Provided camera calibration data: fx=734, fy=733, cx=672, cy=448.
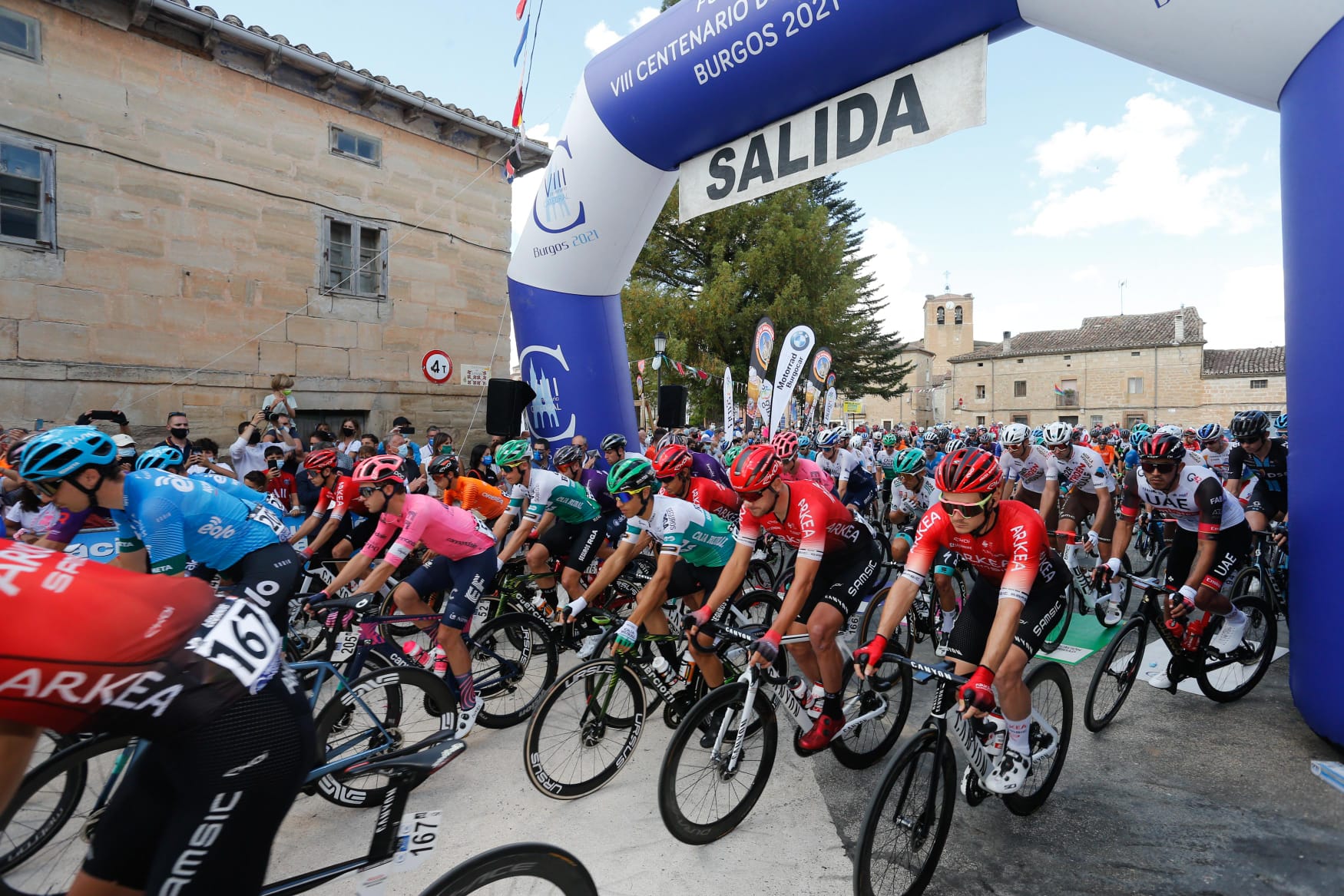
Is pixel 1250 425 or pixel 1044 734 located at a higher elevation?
pixel 1250 425

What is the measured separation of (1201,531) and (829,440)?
595cm

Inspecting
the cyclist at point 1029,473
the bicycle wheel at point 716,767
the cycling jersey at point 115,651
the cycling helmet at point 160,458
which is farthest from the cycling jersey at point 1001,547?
the cycling helmet at point 160,458

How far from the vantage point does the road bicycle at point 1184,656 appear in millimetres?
4613

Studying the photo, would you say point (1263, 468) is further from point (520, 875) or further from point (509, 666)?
point (520, 875)

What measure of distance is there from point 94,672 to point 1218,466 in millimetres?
11939

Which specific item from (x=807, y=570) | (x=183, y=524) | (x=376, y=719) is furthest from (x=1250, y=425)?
(x=183, y=524)

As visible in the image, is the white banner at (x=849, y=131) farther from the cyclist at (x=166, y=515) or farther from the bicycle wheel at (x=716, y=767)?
the cyclist at (x=166, y=515)

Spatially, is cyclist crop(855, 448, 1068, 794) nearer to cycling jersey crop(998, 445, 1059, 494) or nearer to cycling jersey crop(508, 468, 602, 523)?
cycling jersey crop(508, 468, 602, 523)

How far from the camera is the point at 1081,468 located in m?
7.58

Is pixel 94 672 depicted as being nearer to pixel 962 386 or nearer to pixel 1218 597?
pixel 1218 597

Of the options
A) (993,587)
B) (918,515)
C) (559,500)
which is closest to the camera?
(993,587)

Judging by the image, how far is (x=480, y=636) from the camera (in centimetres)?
482

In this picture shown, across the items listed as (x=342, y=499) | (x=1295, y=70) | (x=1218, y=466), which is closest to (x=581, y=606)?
(x=342, y=499)

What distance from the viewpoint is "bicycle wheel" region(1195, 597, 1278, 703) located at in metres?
4.99
